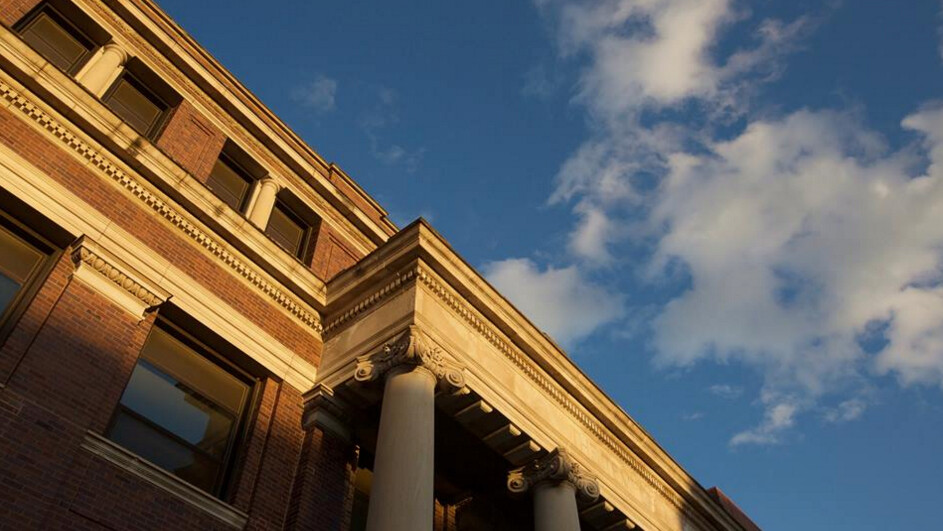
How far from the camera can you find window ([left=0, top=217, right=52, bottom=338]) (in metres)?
9.79

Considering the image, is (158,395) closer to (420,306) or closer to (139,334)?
(139,334)

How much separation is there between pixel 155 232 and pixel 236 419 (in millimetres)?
3180

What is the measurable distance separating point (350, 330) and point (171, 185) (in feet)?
12.4

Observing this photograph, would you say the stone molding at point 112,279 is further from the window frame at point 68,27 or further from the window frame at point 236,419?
the window frame at point 68,27

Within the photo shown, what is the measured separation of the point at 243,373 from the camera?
12.3 metres

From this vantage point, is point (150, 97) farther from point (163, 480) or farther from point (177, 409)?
point (163, 480)

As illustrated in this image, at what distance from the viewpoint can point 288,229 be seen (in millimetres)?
16047

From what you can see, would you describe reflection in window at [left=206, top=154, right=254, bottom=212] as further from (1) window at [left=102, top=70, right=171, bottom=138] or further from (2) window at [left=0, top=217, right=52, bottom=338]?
(2) window at [left=0, top=217, right=52, bottom=338]

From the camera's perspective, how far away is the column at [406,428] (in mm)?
9867

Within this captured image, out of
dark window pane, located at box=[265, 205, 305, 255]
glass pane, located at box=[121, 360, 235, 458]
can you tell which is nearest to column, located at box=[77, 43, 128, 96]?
dark window pane, located at box=[265, 205, 305, 255]

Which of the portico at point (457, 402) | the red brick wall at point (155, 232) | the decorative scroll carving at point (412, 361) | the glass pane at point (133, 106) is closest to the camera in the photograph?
the red brick wall at point (155, 232)

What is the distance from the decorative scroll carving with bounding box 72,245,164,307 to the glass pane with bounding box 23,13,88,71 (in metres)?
4.17

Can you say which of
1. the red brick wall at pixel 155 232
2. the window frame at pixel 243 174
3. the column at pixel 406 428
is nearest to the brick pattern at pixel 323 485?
the column at pixel 406 428

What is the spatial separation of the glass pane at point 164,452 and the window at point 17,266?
1.98 metres
